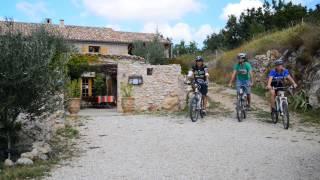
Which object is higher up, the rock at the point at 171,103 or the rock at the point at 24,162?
the rock at the point at 171,103

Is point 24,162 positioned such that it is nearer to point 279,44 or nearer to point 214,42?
point 279,44

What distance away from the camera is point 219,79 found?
24656mm

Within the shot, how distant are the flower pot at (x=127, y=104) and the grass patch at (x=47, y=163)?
545cm

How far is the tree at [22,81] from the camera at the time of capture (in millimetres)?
6758

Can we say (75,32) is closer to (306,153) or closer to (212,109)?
(212,109)

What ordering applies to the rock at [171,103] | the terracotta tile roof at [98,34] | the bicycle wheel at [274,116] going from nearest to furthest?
1. the bicycle wheel at [274,116]
2. the rock at [171,103]
3. the terracotta tile roof at [98,34]

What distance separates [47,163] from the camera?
644cm

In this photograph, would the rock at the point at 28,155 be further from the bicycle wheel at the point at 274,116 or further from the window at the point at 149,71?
the window at the point at 149,71

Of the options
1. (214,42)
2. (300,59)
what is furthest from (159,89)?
(214,42)

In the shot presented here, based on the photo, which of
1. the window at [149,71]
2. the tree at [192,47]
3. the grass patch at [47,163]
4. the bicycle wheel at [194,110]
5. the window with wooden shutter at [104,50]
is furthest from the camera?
the tree at [192,47]

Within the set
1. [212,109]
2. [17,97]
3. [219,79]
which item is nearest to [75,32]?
[219,79]

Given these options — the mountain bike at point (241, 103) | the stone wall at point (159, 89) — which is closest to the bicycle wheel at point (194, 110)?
the mountain bike at point (241, 103)

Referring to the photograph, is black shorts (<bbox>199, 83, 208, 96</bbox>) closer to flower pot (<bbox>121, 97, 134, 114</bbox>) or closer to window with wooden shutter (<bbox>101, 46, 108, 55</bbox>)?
flower pot (<bbox>121, 97, 134, 114</bbox>)

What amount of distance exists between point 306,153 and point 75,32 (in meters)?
32.6
